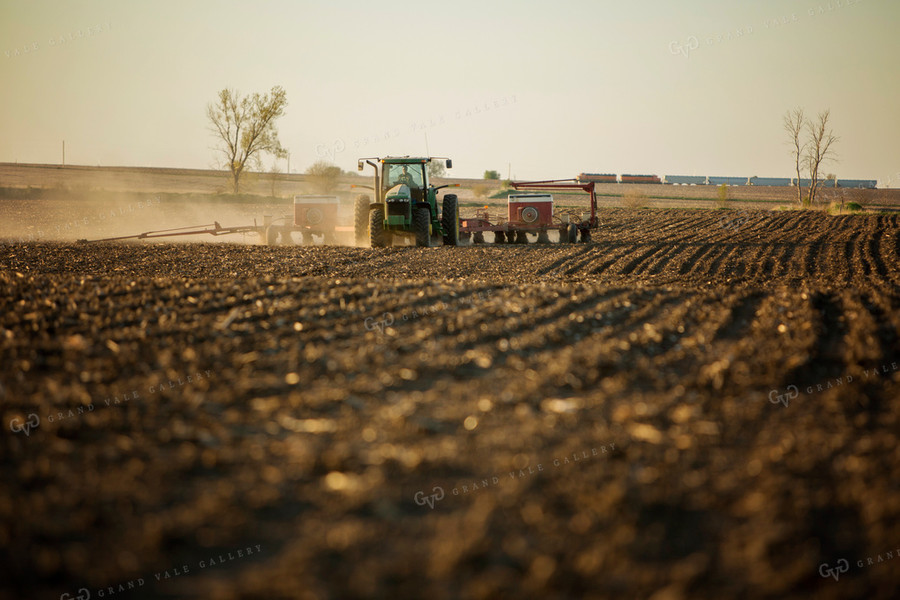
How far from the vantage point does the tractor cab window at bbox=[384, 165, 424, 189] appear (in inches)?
805

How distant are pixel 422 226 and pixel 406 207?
0.83 meters

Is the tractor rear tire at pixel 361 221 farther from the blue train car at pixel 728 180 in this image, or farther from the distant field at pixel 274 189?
the blue train car at pixel 728 180

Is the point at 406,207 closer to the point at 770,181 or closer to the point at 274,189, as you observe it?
the point at 274,189

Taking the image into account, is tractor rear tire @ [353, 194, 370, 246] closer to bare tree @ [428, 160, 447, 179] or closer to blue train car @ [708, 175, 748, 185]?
bare tree @ [428, 160, 447, 179]

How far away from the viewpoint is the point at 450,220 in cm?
2128

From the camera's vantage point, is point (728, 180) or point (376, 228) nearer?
point (376, 228)

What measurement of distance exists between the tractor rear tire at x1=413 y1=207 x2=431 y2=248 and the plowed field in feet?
34.2

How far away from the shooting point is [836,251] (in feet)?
69.1

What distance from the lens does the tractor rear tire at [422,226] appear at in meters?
20.0

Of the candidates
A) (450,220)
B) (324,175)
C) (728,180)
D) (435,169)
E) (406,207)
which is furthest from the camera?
(728,180)

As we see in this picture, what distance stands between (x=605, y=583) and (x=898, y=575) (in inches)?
60.5

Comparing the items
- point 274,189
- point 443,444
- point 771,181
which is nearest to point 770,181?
point 771,181

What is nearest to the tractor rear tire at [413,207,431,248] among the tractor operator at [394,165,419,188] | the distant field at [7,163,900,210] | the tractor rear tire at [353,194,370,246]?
the tractor operator at [394,165,419,188]

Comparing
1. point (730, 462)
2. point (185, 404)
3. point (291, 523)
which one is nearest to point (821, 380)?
point (730, 462)
